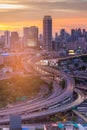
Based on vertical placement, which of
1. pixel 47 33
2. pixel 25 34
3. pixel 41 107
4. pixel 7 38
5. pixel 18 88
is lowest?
pixel 18 88

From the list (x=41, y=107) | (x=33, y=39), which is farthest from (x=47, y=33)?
(x=41, y=107)

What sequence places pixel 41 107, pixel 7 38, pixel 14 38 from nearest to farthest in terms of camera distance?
1. pixel 41 107
2. pixel 7 38
3. pixel 14 38

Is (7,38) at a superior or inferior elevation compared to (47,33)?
inferior

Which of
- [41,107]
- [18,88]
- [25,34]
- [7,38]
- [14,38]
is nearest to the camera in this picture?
[41,107]

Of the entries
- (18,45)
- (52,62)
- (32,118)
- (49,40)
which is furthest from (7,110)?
(18,45)

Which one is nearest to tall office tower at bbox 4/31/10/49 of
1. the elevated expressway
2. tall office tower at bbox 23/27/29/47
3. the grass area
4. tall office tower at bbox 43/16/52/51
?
tall office tower at bbox 23/27/29/47

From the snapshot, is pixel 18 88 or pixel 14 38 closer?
pixel 18 88

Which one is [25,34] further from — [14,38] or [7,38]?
[7,38]

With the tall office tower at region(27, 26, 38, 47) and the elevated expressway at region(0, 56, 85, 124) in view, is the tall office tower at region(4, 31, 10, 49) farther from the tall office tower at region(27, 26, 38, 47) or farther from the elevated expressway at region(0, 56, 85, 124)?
the elevated expressway at region(0, 56, 85, 124)

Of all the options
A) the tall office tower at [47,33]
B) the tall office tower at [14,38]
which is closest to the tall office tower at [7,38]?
the tall office tower at [14,38]
